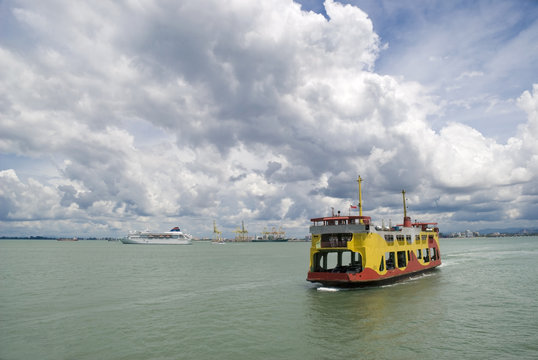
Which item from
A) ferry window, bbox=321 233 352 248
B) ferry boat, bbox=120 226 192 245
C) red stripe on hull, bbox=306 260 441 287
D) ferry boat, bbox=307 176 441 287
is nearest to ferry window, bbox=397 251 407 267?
ferry boat, bbox=307 176 441 287

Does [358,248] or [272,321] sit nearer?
[272,321]

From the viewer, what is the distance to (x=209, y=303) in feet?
84.4

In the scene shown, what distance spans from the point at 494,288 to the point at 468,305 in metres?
8.87

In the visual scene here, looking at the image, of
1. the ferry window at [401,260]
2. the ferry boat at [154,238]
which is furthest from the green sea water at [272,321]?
the ferry boat at [154,238]

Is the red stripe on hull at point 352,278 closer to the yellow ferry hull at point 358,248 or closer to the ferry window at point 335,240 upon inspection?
the yellow ferry hull at point 358,248

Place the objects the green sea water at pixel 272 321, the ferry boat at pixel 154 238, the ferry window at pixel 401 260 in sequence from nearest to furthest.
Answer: the green sea water at pixel 272 321, the ferry window at pixel 401 260, the ferry boat at pixel 154 238

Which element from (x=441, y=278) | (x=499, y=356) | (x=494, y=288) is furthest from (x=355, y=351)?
(x=441, y=278)

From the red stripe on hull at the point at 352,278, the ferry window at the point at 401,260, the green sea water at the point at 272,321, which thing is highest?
the ferry window at the point at 401,260

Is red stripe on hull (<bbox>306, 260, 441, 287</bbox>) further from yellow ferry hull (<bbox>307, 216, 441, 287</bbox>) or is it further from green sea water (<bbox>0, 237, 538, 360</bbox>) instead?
green sea water (<bbox>0, 237, 538, 360</bbox>)

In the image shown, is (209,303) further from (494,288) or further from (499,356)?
(494,288)

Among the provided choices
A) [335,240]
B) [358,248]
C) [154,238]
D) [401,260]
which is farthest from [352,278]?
[154,238]

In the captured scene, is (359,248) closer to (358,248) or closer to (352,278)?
(358,248)

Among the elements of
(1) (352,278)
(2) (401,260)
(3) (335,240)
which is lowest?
(1) (352,278)

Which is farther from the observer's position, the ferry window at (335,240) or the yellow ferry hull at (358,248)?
the ferry window at (335,240)
